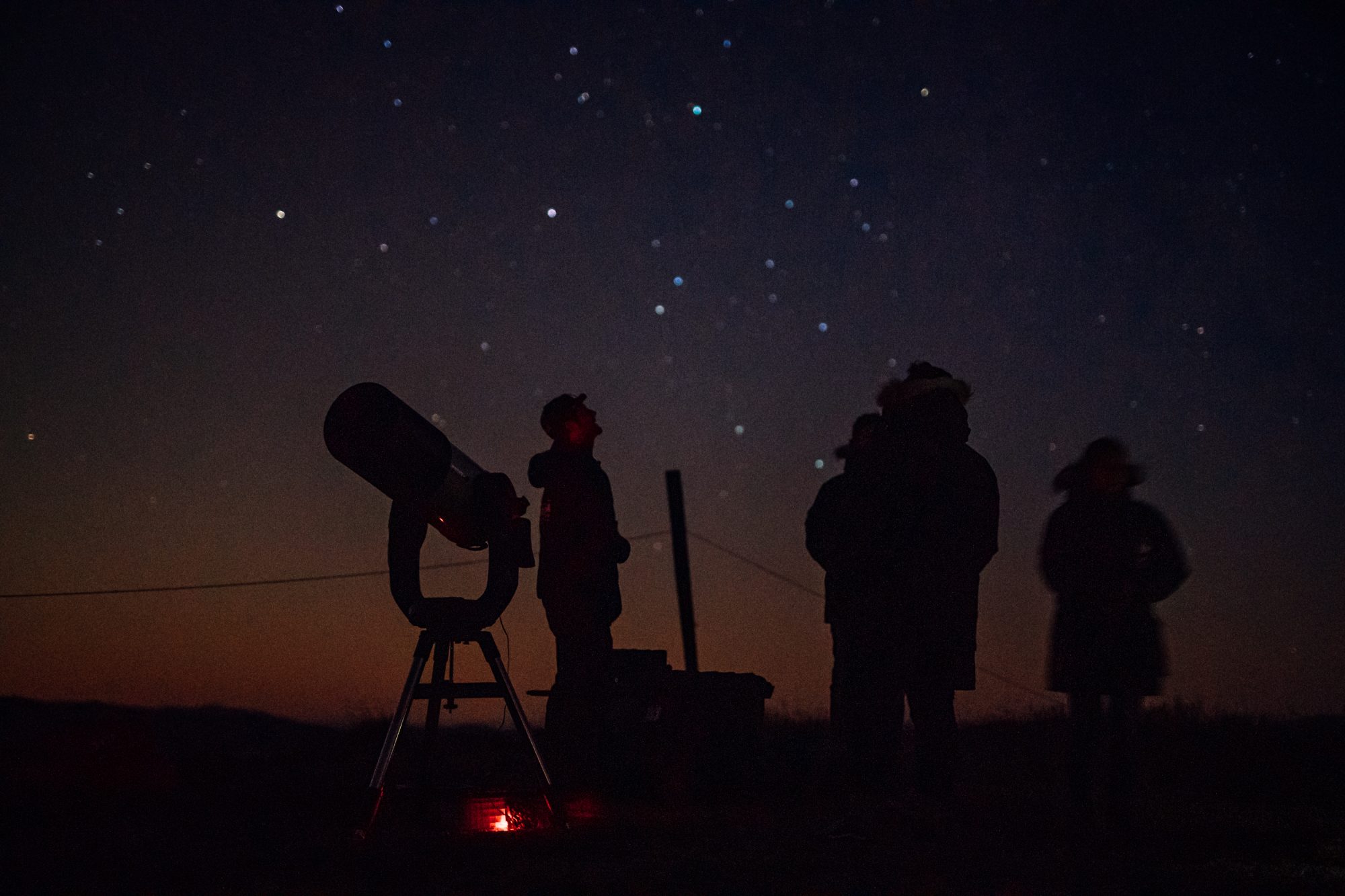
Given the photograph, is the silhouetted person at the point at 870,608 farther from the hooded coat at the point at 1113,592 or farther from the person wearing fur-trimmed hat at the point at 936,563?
the hooded coat at the point at 1113,592

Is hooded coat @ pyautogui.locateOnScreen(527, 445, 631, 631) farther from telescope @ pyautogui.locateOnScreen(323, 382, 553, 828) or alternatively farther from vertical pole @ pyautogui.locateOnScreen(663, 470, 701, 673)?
vertical pole @ pyautogui.locateOnScreen(663, 470, 701, 673)

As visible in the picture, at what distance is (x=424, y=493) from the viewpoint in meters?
4.77

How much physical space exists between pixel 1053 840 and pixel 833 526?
2.03 meters

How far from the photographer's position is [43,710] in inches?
304

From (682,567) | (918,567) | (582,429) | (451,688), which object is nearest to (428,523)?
(451,688)

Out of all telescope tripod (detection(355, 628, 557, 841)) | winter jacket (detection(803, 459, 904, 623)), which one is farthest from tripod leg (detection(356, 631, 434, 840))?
winter jacket (detection(803, 459, 904, 623))

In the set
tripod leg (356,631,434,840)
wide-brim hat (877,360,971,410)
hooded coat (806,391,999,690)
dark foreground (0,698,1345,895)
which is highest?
wide-brim hat (877,360,971,410)

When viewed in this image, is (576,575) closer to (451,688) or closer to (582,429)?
(582,429)

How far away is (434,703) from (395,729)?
0.38 m

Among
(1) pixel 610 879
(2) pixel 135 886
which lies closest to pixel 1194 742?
(1) pixel 610 879

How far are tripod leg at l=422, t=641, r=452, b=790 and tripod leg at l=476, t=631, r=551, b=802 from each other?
17cm

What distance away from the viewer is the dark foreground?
373 centimetres

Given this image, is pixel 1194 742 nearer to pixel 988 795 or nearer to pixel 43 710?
pixel 988 795

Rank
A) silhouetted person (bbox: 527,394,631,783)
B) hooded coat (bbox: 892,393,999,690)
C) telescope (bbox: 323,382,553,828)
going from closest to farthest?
telescope (bbox: 323,382,553,828), hooded coat (bbox: 892,393,999,690), silhouetted person (bbox: 527,394,631,783)
